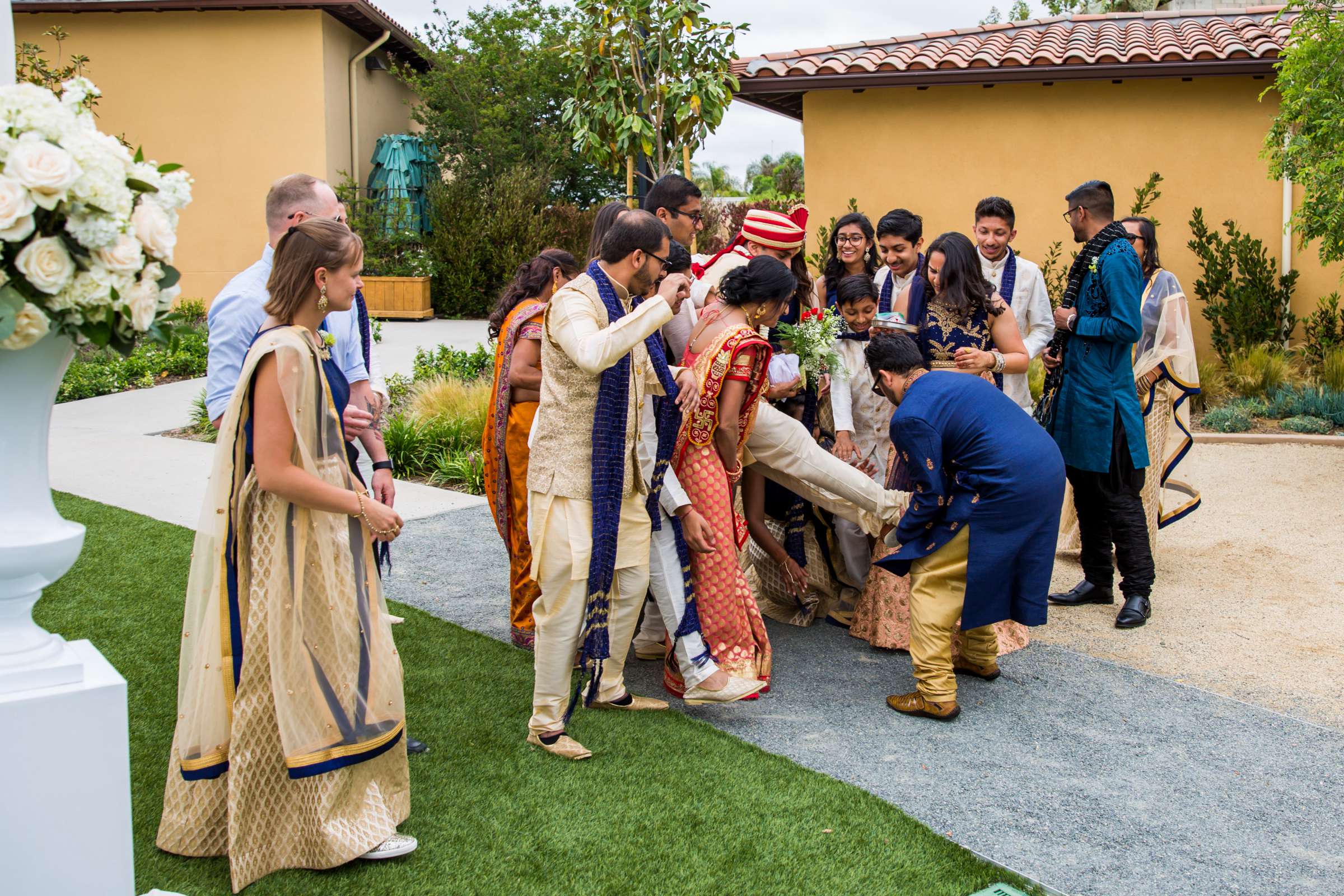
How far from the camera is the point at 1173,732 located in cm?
417

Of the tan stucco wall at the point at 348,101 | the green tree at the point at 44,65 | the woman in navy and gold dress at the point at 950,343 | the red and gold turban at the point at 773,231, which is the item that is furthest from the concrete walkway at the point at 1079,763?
the tan stucco wall at the point at 348,101

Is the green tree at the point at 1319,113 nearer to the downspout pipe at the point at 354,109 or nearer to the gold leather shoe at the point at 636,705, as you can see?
the gold leather shoe at the point at 636,705

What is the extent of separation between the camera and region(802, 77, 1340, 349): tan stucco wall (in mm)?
11852

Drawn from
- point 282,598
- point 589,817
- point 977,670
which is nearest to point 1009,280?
point 977,670

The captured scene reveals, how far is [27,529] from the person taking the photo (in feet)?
7.38

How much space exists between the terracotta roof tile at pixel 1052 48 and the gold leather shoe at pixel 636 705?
31.6 feet

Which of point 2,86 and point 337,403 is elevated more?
point 2,86

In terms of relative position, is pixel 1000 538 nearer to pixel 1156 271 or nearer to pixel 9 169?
pixel 1156 271

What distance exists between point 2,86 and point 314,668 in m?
1.67

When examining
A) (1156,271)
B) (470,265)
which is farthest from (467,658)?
(470,265)

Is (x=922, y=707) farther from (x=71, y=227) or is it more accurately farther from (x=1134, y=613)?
(x=71, y=227)

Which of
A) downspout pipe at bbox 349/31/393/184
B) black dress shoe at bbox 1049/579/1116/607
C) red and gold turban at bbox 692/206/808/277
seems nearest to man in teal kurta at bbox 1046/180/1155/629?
black dress shoe at bbox 1049/579/1116/607

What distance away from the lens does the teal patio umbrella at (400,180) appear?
19172 millimetres

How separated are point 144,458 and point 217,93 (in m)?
11.0
